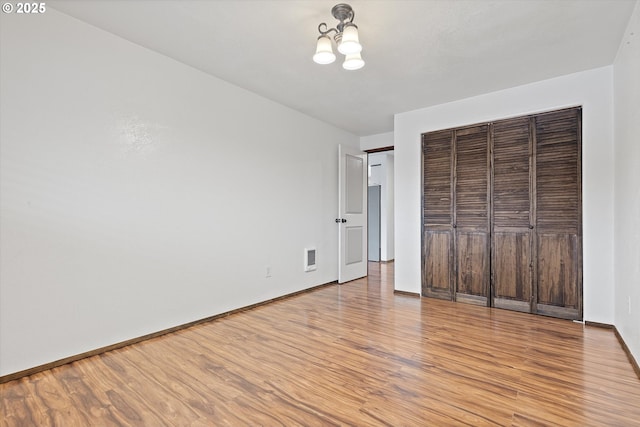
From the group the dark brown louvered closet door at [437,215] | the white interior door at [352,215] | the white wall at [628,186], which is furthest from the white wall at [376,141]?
the white wall at [628,186]

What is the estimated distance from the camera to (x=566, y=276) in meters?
3.20

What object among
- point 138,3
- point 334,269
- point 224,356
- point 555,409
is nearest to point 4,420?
point 224,356

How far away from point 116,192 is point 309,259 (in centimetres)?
264

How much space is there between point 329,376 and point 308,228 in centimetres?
259

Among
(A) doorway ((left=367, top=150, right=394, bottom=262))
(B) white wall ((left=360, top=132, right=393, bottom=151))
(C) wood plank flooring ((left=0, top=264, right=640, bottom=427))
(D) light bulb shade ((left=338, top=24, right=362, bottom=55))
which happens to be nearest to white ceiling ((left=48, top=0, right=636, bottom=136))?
(D) light bulb shade ((left=338, top=24, right=362, bottom=55))

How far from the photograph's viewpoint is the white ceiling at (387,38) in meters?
2.16

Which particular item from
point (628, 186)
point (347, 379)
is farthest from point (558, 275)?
point (347, 379)

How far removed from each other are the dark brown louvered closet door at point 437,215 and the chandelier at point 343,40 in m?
2.24

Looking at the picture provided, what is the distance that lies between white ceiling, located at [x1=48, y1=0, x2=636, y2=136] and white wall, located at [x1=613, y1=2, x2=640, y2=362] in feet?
0.76

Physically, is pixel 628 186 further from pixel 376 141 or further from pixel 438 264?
pixel 376 141

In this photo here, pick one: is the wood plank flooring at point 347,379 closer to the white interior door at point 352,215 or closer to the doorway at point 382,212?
the white interior door at point 352,215

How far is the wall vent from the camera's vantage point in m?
4.44

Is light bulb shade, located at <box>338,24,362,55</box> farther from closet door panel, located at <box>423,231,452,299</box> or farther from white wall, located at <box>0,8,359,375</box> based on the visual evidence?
closet door panel, located at <box>423,231,452,299</box>

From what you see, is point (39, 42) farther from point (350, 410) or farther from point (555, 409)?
Result: point (555, 409)
